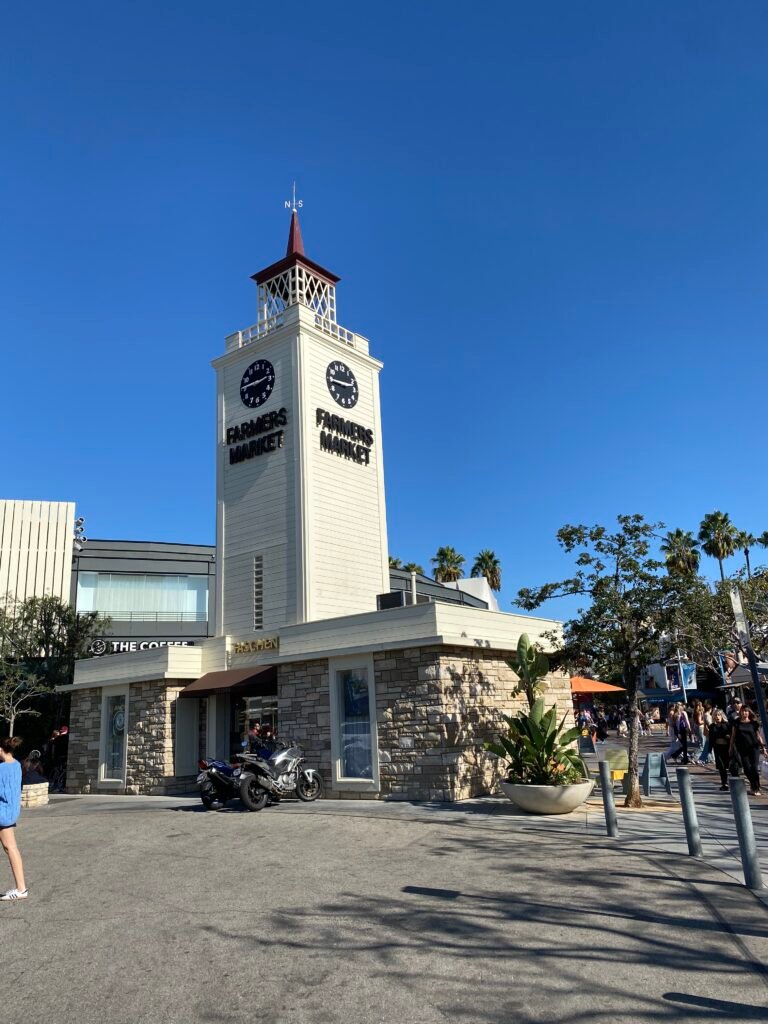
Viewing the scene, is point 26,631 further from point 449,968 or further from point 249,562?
point 449,968

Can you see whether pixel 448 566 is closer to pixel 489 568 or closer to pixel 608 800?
pixel 489 568

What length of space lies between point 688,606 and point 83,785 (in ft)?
55.6

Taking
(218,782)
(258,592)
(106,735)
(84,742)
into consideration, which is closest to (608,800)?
(218,782)

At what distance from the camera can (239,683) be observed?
55.2ft

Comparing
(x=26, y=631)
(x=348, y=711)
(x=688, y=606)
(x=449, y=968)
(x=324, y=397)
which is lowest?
(x=449, y=968)

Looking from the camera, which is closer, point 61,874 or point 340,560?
point 61,874

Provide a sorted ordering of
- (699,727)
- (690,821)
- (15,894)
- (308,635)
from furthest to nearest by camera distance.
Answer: (699,727), (308,635), (690,821), (15,894)

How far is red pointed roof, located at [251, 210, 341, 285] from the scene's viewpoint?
22641mm

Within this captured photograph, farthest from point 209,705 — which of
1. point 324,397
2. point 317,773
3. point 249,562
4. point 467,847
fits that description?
point 467,847

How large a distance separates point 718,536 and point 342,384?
3379 centimetres

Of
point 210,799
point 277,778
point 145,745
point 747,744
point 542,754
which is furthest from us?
point 145,745

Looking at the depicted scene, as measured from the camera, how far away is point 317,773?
14.9 m

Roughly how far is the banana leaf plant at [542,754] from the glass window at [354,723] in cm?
331

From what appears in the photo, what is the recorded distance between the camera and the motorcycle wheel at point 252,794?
13234mm
